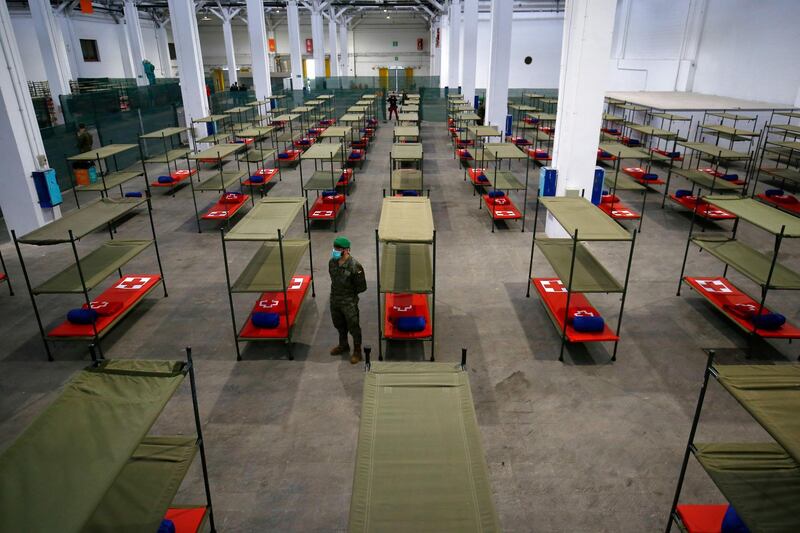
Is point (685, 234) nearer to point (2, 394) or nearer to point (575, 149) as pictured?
point (575, 149)

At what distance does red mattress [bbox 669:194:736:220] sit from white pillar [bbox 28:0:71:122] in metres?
33.6

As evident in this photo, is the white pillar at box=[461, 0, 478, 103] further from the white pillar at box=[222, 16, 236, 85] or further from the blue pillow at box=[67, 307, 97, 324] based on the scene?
the blue pillow at box=[67, 307, 97, 324]

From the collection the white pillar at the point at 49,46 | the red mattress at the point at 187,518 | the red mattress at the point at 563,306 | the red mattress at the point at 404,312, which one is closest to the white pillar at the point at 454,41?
the white pillar at the point at 49,46

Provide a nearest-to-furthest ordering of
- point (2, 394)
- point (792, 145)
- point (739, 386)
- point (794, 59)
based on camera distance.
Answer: point (739, 386), point (2, 394), point (792, 145), point (794, 59)

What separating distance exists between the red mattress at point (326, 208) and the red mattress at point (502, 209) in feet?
15.8

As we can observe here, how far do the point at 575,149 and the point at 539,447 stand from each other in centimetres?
876

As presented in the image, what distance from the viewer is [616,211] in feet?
49.8

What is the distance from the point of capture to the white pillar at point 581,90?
11.7m

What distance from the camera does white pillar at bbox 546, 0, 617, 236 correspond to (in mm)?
11703

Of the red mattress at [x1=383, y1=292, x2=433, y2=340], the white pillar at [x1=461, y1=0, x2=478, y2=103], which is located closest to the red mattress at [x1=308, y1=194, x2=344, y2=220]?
the red mattress at [x1=383, y1=292, x2=433, y2=340]

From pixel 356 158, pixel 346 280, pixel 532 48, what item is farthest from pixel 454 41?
pixel 346 280

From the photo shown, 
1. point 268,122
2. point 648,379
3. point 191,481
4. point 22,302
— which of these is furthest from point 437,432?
point 268,122

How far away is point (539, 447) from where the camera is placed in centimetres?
668

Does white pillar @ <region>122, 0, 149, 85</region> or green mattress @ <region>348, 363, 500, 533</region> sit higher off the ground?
white pillar @ <region>122, 0, 149, 85</region>
